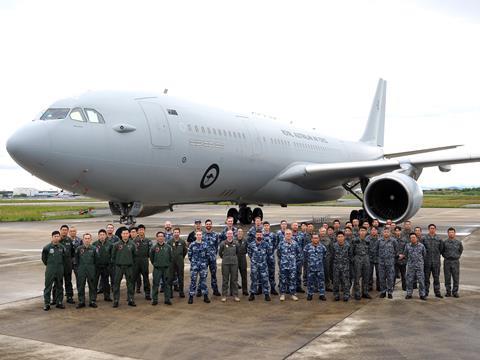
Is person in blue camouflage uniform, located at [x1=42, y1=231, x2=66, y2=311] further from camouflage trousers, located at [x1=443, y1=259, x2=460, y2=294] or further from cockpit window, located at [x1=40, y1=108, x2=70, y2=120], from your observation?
camouflage trousers, located at [x1=443, y1=259, x2=460, y2=294]

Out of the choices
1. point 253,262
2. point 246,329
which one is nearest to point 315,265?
point 253,262

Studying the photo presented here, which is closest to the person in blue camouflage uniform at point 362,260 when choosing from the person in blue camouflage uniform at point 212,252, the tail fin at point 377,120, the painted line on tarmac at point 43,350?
the person in blue camouflage uniform at point 212,252

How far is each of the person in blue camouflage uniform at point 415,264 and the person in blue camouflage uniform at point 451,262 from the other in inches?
16.3

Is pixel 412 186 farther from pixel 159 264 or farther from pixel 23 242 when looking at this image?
pixel 23 242

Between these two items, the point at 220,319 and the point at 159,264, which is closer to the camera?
the point at 220,319

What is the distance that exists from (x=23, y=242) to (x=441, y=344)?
15159mm

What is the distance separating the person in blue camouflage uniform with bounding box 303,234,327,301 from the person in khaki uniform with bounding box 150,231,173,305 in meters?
2.40

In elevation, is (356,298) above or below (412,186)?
below

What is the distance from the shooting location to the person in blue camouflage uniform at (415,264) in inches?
339

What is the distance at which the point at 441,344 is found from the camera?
5934mm

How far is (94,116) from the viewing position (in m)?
12.2

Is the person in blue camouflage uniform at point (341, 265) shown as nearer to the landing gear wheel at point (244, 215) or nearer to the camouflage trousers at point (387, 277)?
the camouflage trousers at point (387, 277)

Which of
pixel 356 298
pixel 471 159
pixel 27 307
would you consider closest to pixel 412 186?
pixel 471 159

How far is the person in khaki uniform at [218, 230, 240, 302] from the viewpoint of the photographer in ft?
29.0
